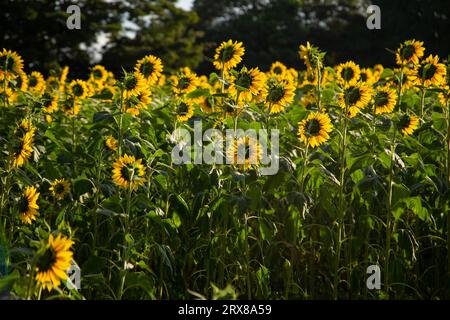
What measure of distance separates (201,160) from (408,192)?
1.04 meters

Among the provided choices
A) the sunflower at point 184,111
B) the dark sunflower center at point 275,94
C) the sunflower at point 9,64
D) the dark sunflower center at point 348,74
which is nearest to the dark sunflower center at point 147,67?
the sunflower at point 184,111

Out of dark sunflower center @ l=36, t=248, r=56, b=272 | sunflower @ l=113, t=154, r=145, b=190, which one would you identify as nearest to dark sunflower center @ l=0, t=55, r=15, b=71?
sunflower @ l=113, t=154, r=145, b=190

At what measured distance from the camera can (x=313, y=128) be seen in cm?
309

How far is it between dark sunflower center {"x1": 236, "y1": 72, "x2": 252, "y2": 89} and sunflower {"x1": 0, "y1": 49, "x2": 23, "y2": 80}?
163cm

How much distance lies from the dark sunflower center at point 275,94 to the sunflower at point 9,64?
5.76 feet

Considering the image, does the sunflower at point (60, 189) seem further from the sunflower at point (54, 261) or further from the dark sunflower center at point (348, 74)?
the dark sunflower center at point (348, 74)

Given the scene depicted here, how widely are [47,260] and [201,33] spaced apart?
2526 centimetres

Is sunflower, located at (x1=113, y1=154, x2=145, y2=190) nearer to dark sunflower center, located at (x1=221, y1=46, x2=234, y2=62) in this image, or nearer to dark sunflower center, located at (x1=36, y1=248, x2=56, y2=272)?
dark sunflower center, located at (x1=36, y1=248, x2=56, y2=272)

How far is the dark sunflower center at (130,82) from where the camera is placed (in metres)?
3.29

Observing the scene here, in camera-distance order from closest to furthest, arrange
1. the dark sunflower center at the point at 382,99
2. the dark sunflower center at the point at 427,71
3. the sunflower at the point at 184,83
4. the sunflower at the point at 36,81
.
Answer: the dark sunflower center at the point at 382,99
the dark sunflower center at the point at 427,71
the sunflower at the point at 184,83
the sunflower at the point at 36,81

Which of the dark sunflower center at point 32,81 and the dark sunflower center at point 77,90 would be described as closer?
the dark sunflower center at point 77,90

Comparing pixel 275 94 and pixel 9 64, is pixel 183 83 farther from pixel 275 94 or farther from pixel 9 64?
pixel 9 64

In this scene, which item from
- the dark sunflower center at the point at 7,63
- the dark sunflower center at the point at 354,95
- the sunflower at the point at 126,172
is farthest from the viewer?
the dark sunflower center at the point at 7,63
